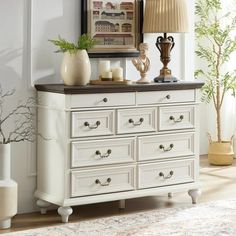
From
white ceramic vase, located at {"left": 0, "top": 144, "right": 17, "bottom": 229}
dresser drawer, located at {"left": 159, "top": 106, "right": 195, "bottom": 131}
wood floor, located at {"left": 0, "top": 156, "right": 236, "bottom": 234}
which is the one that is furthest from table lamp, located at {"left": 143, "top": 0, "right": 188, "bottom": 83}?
white ceramic vase, located at {"left": 0, "top": 144, "right": 17, "bottom": 229}

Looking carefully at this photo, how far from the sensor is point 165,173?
16.3 feet

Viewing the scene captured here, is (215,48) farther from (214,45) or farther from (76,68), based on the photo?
(76,68)

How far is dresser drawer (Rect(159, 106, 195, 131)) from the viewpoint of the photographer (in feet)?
16.1

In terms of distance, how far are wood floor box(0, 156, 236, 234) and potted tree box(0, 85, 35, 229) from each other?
0.48 ft

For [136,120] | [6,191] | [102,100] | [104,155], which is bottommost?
[6,191]

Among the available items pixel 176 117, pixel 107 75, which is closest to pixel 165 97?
pixel 176 117

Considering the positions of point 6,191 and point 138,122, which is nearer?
point 6,191

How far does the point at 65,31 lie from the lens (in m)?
4.90

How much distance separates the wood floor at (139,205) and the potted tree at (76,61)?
911mm

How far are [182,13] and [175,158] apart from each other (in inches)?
41.8

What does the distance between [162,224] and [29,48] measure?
58.2 inches

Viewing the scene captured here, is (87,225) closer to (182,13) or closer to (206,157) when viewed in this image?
(182,13)

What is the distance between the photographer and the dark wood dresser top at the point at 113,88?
14.6 ft

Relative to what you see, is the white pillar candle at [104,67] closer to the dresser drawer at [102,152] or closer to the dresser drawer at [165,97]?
the dresser drawer at [165,97]
